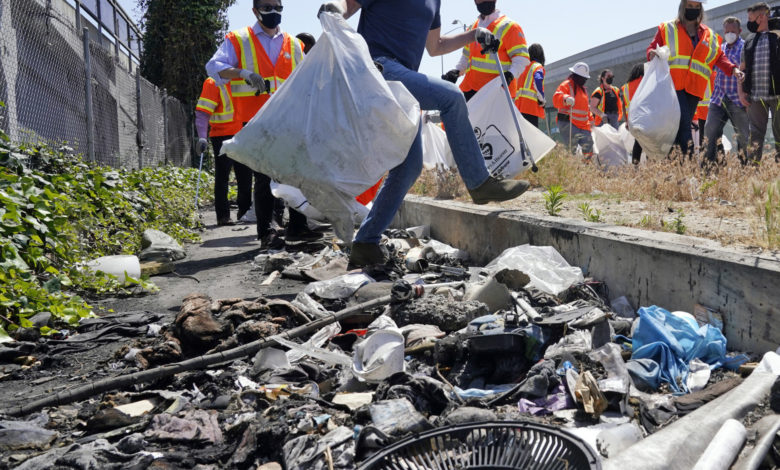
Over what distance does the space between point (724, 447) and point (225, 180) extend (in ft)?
22.5

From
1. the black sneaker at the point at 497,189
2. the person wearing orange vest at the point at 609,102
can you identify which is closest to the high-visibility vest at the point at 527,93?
the black sneaker at the point at 497,189

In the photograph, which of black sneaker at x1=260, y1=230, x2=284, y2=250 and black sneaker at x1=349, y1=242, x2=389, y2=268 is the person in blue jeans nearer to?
black sneaker at x1=349, y1=242, x2=389, y2=268

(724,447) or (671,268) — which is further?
(671,268)

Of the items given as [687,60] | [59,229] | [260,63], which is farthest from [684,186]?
[59,229]

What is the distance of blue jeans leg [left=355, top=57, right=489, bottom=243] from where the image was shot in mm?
3902

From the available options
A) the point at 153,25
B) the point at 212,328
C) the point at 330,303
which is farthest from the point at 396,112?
the point at 153,25

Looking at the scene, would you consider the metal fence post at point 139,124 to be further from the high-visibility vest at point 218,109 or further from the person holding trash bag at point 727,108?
the person holding trash bag at point 727,108

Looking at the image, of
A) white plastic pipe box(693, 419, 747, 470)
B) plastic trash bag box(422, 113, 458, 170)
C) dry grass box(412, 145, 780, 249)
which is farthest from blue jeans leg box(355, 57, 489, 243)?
plastic trash bag box(422, 113, 458, 170)

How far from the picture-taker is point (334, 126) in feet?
11.3

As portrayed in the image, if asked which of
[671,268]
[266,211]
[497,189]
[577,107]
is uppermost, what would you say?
[577,107]

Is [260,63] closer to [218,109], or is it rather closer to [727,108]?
[218,109]

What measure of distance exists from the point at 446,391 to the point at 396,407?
33 centimetres

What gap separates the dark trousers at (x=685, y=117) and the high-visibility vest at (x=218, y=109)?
470cm

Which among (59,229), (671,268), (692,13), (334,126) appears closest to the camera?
(671,268)
